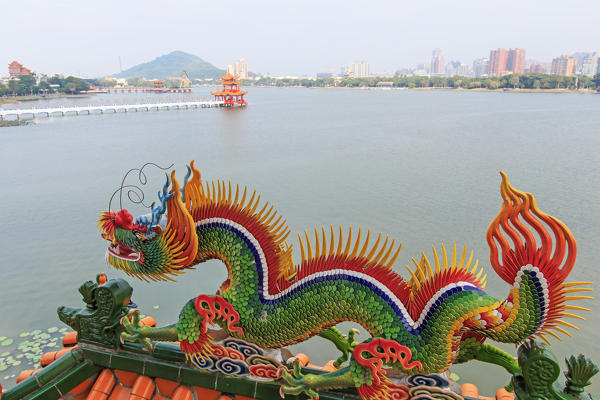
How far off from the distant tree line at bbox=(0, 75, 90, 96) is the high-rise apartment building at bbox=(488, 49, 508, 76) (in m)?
105

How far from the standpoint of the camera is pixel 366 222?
11.1m

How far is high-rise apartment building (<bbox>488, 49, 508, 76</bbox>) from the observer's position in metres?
118

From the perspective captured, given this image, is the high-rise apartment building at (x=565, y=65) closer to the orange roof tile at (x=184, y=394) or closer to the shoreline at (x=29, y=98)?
the shoreline at (x=29, y=98)

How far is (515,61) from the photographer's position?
118m

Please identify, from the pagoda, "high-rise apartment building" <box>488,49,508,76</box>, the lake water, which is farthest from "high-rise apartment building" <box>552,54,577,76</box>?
the pagoda

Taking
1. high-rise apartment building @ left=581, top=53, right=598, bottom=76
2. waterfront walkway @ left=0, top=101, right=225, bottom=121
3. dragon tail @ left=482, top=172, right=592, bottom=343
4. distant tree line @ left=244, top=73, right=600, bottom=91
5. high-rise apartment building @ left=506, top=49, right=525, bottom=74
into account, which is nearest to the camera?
dragon tail @ left=482, top=172, right=592, bottom=343

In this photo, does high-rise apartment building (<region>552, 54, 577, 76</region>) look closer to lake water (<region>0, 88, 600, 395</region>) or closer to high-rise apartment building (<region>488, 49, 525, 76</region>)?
high-rise apartment building (<region>488, 49, 525, 76</region>)

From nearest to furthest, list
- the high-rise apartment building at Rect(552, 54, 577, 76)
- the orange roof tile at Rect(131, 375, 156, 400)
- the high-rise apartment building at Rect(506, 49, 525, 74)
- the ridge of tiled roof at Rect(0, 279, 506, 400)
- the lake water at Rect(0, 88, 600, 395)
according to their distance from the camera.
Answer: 1. the ridge of tiled roof at Rect(0, 279, 506, 400)
2. the orange roof tile at Rect(131, 375, 156, 400)
3. the lake water at Rect(0, 88, 600, 395)
4. the high-rise apartment building at Rect(552, 54, 577, 76)
5. the high-rise apartment building at Rect(506, 49, 525, 74)

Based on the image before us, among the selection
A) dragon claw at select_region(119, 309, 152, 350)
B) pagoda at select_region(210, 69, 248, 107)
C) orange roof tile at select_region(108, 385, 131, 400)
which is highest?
pagoda at select_region(210, 69, 248, 107)

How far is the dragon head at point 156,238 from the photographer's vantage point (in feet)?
10.4

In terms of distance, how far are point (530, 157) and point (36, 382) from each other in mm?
20427

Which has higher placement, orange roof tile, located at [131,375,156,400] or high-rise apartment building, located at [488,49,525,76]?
high-rise apartment building, located at [488,49,525,76]

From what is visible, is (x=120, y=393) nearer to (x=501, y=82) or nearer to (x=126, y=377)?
(x=126, y=377)

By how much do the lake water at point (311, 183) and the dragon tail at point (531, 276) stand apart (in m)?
3.77
